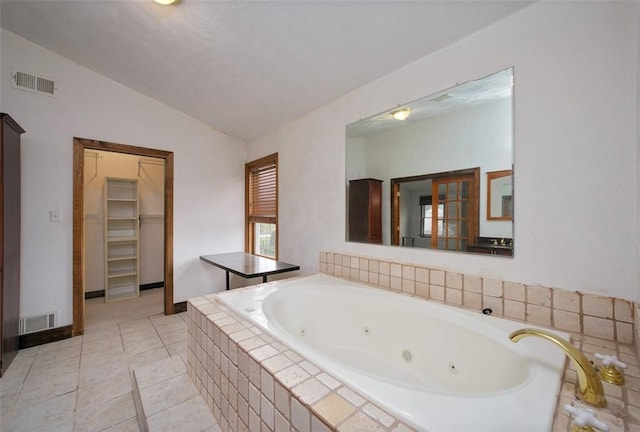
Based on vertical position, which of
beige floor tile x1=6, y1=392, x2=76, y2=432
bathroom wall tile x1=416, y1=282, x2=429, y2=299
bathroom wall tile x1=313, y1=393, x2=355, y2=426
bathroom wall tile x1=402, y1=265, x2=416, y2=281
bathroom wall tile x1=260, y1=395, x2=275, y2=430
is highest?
bathroom wall tile x1=402, y1=265, x2=416, y2=281

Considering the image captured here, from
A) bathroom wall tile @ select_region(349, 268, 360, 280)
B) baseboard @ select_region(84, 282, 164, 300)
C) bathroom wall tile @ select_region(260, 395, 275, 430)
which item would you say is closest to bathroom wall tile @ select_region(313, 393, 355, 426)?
bathroom wall tile @ select_region(260, 395, 275, 430)

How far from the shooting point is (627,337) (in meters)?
1.01

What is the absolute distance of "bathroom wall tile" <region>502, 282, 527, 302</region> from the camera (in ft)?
4.10

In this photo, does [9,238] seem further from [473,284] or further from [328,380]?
[473,284]

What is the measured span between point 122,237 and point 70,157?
1.62m

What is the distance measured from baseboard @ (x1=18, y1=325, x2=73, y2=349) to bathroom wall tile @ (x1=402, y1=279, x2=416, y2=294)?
3.01 meters

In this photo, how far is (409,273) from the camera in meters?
1.68

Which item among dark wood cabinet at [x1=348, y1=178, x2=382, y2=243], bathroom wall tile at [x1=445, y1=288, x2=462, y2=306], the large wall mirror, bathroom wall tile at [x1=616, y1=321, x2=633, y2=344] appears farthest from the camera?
dark wood cabinet at [x1=348, y1=178, x2=382, y2=243]

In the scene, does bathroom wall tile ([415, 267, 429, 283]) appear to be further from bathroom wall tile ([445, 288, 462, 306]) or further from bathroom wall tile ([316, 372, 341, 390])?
bathroom wall tile ([316, 372, 341, 390])

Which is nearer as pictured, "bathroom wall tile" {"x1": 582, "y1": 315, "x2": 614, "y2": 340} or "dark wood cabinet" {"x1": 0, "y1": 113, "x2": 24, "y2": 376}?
"bathroom wall tile" {"x1": 582, "y1": 315, "x2": 614, "y2": 340}

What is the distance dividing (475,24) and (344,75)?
855mm

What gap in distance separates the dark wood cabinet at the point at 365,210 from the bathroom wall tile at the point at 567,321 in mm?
1036

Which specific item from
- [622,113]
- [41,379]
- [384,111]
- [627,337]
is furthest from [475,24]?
[41,379]

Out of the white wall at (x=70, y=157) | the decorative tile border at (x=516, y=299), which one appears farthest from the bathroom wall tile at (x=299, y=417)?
the white wall at (x=70, y=157)
